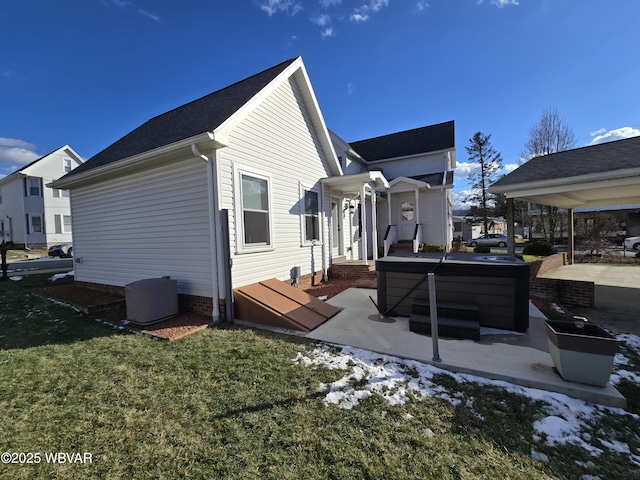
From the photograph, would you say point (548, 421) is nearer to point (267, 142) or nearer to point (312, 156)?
point (267, 142)

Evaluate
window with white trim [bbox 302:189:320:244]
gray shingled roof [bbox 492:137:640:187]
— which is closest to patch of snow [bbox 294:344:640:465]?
window with white trim [bbox 302:189:320:244]

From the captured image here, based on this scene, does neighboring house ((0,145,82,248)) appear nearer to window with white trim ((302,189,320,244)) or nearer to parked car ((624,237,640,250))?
window with white trim ((302,189,320,244))

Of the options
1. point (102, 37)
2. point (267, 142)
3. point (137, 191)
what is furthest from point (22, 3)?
point (267, 142)

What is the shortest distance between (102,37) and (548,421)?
1285 cm

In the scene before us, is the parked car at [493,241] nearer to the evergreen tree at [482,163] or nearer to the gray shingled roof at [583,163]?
the evergreen tree at [482,163]

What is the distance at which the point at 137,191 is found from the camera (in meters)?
6.45

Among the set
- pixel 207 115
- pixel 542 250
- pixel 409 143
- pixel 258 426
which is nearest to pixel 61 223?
pixel 207 115

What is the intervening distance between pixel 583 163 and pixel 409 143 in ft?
38.0

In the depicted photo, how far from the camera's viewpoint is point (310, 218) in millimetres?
8531

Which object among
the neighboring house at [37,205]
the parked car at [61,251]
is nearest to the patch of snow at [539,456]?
the parked car at [61,251]

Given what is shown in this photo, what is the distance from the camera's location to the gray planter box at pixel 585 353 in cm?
273

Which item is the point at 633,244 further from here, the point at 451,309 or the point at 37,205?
the point at 37,205

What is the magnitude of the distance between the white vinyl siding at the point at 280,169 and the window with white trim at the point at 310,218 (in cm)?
16

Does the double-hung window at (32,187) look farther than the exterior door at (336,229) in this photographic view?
Yes
